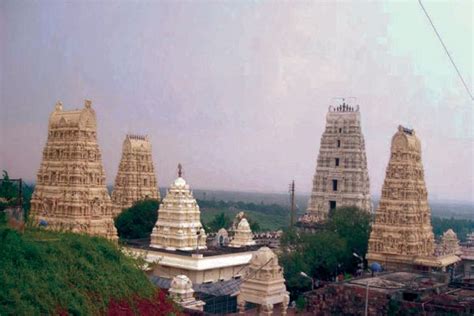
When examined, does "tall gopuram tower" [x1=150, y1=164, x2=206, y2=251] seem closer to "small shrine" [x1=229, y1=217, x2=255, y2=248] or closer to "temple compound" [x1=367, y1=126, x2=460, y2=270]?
"small shrine" [x1=229, y1=217, x2=255, y2=248]

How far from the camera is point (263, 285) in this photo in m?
18.0

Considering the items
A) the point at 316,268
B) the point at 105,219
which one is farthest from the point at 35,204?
the point at 316,268

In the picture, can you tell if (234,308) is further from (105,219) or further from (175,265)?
(105,219)

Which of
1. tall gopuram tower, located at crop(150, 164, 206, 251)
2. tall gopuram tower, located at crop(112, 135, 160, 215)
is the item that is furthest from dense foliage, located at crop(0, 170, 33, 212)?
tall gopuram tower, located at crop(112, 135, 160, 215)

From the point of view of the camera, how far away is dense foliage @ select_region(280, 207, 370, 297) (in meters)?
28.8

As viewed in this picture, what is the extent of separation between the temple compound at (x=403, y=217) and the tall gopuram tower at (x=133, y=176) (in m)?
19.7

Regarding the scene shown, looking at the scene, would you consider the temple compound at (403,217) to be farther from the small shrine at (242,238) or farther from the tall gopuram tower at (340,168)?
the tall gopuram tower at (340,168)

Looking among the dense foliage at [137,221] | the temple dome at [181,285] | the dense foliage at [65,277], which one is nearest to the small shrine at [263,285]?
the temple dome at [181,285]

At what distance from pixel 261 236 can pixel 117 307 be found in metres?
33.6

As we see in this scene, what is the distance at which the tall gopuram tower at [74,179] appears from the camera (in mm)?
30672

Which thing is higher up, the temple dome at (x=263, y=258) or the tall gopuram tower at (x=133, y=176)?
the tall gopuram tower at (x=133, y=176)

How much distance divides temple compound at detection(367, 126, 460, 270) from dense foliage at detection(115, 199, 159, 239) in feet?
53.7

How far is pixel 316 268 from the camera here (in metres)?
30.5

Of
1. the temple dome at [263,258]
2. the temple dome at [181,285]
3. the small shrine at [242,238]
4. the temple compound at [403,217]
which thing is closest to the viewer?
the temple dome at [263,258]
